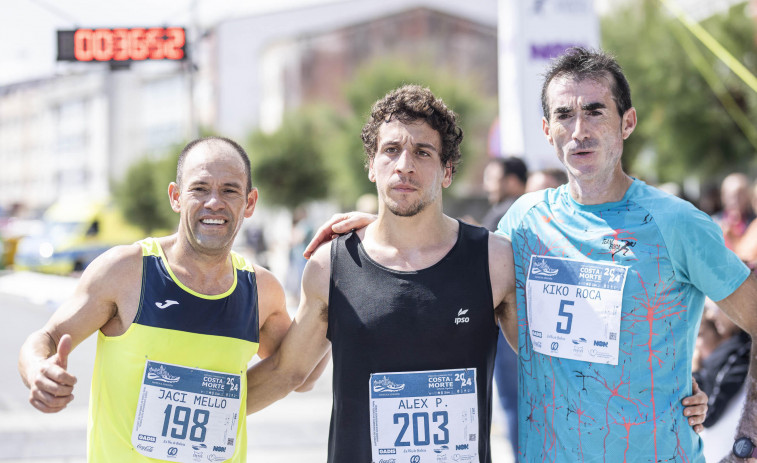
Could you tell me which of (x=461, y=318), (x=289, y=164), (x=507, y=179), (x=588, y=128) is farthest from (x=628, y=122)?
(x=289, y=164)

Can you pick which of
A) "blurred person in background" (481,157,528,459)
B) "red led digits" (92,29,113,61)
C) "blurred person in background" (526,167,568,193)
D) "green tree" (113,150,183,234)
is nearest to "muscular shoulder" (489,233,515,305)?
"blurred person in background" (481,157,528,459)

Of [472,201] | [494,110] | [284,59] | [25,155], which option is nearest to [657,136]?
[472,201]

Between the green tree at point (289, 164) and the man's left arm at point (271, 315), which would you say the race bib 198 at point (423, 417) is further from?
the green tree at point (289, 164)

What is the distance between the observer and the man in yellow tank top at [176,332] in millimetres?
2537

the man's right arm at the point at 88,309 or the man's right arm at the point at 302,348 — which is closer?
the man's right arm at the point at 88,309

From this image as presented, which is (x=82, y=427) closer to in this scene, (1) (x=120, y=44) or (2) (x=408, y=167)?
(2) (x=408, y=167)

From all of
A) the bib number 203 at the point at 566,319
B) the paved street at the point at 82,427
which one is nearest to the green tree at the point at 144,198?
the paved street at the point at 82,427

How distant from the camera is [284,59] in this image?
41.1m

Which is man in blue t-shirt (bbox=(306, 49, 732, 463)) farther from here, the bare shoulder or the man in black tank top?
the bare shoulder

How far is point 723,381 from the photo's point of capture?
14.3 ft

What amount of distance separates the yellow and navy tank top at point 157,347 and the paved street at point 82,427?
3.08 metres

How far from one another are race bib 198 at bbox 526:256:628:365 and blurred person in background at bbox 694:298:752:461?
211 centimetres

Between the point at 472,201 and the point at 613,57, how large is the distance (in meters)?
24.5

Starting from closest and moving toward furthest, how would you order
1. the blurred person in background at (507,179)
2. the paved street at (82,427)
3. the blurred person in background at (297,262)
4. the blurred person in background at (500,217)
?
1. the blurred person in background at (500,217)
2. the paved street at (82,427)
3. the blurred person in background at (507,179)
4. the blurred person in background at (297,262)
